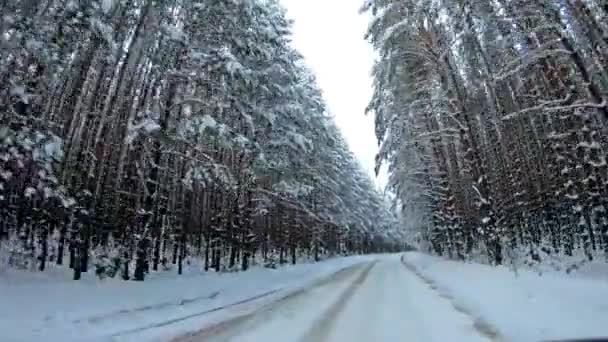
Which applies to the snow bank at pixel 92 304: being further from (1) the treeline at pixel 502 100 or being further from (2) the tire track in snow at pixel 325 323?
(1) the treeline at pixel 502 100

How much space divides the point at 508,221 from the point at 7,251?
2017 cm

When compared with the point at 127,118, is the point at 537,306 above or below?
below

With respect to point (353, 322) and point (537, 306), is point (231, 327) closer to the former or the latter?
point (353, 322)

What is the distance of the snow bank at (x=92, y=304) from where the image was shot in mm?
6688

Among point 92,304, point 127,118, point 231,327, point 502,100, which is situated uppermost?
point 502,100

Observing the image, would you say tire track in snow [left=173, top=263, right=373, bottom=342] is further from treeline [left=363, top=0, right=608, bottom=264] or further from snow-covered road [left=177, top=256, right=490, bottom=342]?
treeline [left=363, top=0, right=608, bottom=264]

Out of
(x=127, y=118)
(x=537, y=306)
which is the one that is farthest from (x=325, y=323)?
(x=127, y=118)

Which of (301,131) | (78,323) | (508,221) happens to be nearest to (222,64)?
(78,323)

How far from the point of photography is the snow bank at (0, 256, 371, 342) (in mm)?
6688

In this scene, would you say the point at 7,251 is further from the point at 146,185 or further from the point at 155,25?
the point at 155,25

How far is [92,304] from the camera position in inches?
347

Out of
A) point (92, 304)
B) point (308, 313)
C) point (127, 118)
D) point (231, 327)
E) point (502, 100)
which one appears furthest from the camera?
point (502, 100)

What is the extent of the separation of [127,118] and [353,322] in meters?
11.4

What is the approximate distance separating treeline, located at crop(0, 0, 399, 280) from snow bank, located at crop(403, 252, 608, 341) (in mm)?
8038
